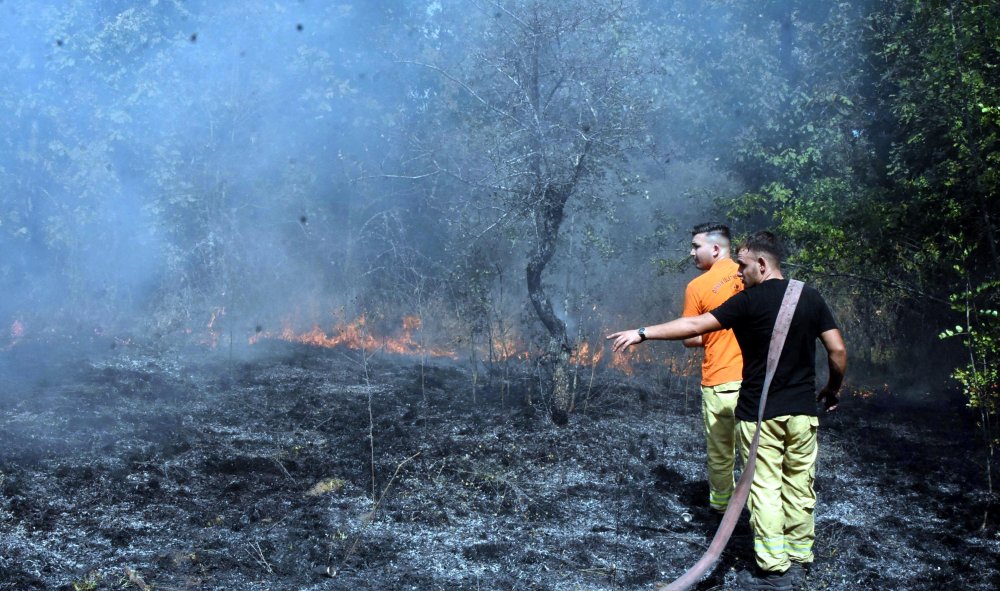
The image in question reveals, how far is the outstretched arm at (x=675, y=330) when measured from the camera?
4055 millimetres

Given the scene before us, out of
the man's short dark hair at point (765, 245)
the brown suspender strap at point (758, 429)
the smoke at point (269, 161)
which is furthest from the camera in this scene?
the smoke at point (269, 161)

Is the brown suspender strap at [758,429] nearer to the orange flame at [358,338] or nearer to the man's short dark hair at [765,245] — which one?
the man's short dark hair at [765,245]

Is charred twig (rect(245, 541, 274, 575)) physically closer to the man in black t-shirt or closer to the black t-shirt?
the man in black t-shirt

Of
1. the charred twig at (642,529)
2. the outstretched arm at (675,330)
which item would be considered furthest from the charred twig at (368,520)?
the outstretched arm at (675,330)

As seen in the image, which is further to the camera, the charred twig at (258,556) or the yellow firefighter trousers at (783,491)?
the charred twig at (258,556)

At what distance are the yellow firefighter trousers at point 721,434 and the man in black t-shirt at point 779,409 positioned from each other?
74cm

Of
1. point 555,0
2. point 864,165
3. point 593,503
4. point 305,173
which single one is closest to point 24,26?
point 305,173

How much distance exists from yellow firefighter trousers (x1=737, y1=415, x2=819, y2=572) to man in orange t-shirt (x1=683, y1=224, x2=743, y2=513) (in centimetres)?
75

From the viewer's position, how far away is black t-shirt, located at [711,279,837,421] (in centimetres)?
444

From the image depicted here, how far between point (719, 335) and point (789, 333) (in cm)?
100

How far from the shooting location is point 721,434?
18.0ft

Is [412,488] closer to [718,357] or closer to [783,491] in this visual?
[718,357]

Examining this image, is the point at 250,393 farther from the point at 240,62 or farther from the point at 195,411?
the point at 240,62

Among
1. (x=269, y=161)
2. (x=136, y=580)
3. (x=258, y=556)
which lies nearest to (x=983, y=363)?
(x=258, y=556)
